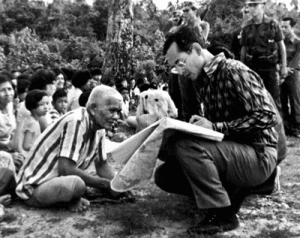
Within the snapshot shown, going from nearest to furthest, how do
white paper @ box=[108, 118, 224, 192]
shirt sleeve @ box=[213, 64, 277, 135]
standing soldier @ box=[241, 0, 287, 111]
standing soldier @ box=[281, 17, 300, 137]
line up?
white paper @ box=[108, 118, 224, 192], shirt sleeve @ box=[213, 64, 277, 135], standing soldier @ box=[241, 0, 287, 111], standing soldier @ box=[281, 17, 300, 137]

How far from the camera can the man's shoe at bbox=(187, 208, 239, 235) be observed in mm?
3262

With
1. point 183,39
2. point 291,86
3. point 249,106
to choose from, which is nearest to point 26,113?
point 183,39

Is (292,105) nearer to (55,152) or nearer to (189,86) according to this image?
(189,86)

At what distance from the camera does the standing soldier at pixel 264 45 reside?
682cm

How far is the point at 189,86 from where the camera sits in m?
5.28

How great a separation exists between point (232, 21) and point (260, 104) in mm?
22685

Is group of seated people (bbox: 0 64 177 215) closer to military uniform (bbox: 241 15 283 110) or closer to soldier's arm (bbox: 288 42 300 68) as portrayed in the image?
military uniform (bbox: 241 15 283 110)

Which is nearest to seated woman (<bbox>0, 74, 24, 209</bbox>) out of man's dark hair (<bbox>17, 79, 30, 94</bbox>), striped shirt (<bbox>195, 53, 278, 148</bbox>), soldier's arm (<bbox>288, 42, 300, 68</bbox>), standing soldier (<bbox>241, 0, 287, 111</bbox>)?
man's dark hair (<bbox>17, 79, 30, 94</bbox>)

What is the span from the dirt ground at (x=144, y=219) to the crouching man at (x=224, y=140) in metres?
0.27

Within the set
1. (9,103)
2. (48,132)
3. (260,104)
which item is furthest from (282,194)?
(9,103)

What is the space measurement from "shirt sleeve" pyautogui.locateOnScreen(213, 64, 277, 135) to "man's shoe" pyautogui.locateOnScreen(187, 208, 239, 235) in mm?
575

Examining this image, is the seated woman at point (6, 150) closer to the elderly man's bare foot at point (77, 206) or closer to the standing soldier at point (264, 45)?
the elderly man's bare foot at point (77, 206)

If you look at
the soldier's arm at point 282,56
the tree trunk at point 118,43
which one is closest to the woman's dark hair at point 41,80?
the soldier's arm at point 282,56

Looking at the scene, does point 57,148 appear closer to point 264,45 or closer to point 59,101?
point 59,101
